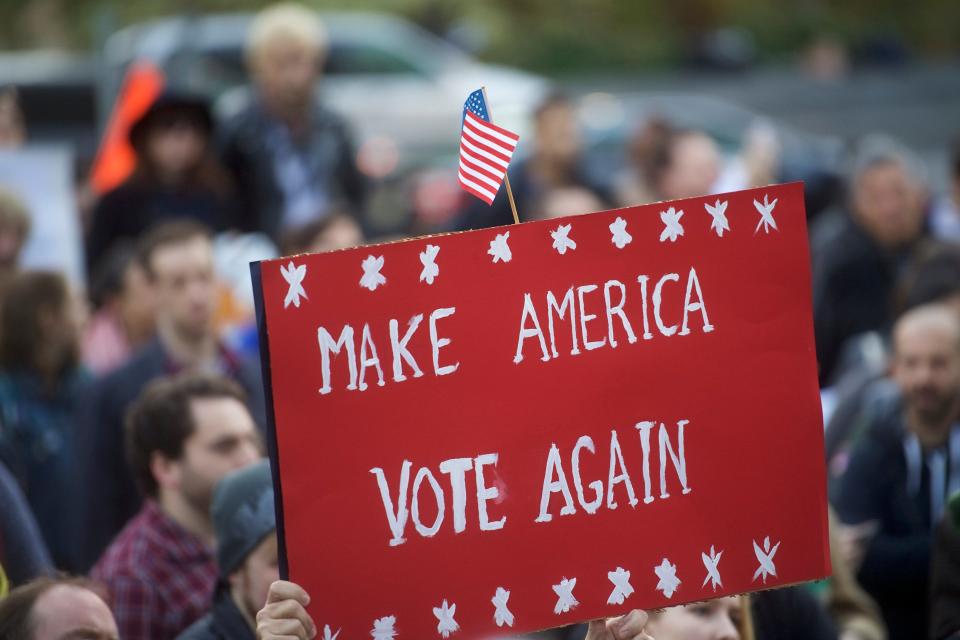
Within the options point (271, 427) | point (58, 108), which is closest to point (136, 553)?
point (271, 427)

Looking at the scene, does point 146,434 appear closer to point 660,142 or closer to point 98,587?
point 98,587

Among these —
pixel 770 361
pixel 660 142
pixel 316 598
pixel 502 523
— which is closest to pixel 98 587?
pixel 316 598

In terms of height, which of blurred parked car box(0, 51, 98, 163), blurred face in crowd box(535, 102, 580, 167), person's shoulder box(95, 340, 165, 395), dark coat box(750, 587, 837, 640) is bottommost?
dark coat box(750, 587, 837, 640)

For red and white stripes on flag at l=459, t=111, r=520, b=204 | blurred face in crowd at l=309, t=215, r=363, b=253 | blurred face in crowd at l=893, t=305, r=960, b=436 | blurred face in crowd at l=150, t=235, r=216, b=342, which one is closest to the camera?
red and white stripes on flag at l=459, t=111, r=520, b=204

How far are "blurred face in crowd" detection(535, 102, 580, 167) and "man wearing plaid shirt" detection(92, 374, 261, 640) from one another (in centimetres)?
416

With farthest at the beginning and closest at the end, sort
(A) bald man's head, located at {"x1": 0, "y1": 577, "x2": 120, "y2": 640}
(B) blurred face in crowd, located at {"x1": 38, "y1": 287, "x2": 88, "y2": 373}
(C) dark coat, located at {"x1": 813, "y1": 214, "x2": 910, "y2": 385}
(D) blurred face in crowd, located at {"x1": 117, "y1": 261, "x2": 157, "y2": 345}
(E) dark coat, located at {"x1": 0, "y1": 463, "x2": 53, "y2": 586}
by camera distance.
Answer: (C) dark coat, located at {"x1": 813, "y1": 214, "x2": 910, "y2": 385}
(D) blurred face in crowd, located at {"x1": 117, "y1": 261, "x2": 157, "y2": 345}
(B) blurred face in crowd, located at {"x1": 38, "y1": 287, "x2": 88, "y2": 373}
(E) dark coat, located at {"x1": 0, "y1": 463, "x2": 53, "y2": 586}
(A) bald man's head, located at {"x1": 0, "y1": 577, "x2": 120, "y2": 640}

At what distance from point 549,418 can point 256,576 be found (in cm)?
89

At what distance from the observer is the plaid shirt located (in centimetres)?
418

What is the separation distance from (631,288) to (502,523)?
0.56m

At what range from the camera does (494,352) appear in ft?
10.8

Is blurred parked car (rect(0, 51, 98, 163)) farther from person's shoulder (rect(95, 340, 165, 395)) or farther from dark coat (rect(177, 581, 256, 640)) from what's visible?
dark coat (rect(177, 581, 256, 640))

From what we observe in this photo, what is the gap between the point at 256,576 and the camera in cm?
375

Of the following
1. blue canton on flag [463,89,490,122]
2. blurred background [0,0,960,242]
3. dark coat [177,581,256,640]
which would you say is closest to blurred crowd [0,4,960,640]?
dark coat [177,581,256,640]

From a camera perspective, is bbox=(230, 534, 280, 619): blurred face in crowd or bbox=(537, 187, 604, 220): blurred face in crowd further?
bbox=(537, 187, 604, 220): blurred face in crowd
